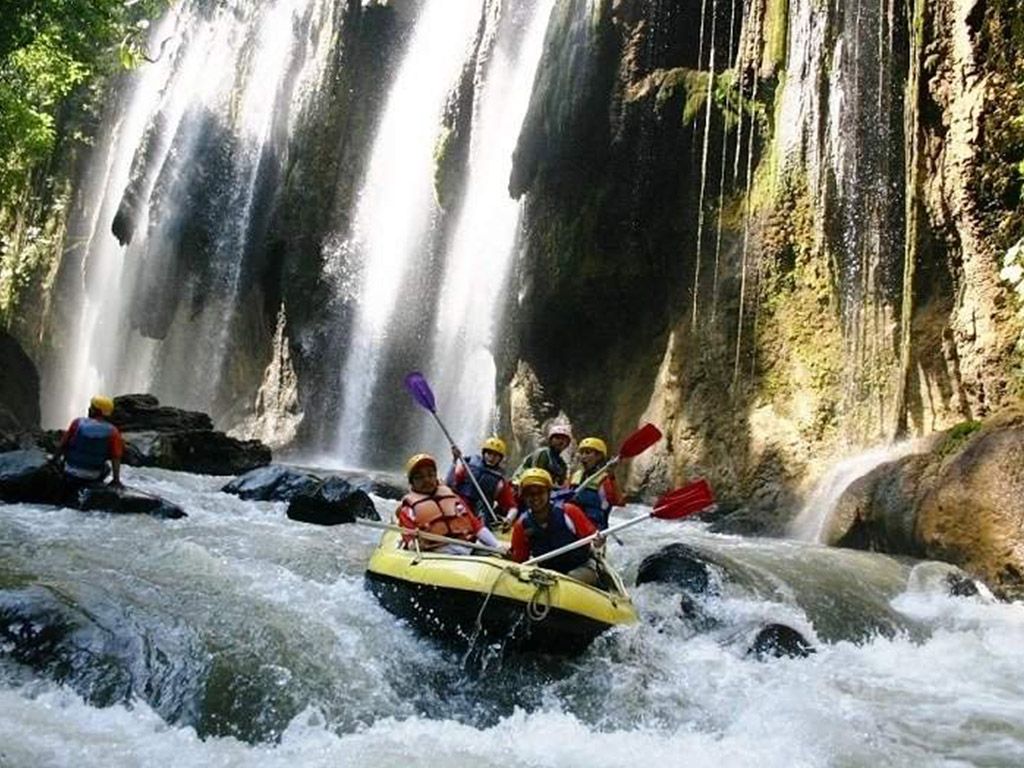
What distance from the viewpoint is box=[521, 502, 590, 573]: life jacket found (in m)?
7.02

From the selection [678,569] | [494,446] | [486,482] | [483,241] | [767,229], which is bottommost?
[678,569]

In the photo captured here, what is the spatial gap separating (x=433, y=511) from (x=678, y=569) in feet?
7.94

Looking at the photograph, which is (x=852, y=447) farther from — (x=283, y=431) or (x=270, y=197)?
(x=270, y=197)

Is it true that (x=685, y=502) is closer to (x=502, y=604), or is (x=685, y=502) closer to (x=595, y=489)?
(x=595, y=489)

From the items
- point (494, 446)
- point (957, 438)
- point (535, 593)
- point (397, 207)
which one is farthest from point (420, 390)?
point (397, 207)

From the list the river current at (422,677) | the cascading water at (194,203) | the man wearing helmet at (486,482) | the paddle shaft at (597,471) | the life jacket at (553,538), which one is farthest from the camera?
the cascading water at (194,203)

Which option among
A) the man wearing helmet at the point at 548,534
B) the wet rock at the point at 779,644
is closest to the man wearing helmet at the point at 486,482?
the man wearing helmet at the point at 548,534

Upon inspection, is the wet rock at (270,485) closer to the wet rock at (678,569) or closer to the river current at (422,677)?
the river current at (422,677)

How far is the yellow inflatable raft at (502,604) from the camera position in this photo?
19.9ft

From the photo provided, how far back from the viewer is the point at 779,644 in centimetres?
695

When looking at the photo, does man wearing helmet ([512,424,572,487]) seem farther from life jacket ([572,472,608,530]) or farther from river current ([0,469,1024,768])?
river current ([0,469,1024,768])

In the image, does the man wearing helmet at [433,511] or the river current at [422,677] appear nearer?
the river current at [422,677]

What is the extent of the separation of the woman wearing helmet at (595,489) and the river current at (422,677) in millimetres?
786

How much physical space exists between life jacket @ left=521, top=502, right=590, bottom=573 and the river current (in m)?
0.67
